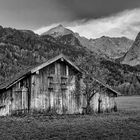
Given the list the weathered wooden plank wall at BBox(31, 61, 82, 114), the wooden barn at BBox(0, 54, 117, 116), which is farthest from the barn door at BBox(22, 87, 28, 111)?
the weathered wooden plank wall at BBox(31, 61, 82, 114)

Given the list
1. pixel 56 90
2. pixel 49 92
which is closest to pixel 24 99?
pixel 49 92

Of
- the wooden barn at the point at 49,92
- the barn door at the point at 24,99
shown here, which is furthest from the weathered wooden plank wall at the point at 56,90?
the barn door at the point at 24,99

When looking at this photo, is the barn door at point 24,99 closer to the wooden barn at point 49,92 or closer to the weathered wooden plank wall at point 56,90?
the wooden barn at point 49,92

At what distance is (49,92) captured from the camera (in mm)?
29219

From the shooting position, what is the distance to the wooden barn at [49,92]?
27.3 m

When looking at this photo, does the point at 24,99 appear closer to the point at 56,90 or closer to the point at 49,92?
the point at 49,92

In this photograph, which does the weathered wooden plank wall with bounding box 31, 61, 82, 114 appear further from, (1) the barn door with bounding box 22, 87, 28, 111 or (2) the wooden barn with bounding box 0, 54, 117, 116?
(1) the barn door with bounding box 22, 87, 28, 111

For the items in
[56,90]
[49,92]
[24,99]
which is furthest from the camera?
[56,90]

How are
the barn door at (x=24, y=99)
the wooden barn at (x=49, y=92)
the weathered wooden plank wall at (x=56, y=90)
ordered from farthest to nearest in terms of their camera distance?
the weathered wooden plank wall at (x=56, y=90), the barn door at (x=24, y=99), the wooden barn at (x=49, y=92)

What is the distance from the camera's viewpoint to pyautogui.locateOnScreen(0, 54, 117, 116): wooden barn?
2733cm

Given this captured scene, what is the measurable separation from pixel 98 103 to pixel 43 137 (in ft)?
54.8

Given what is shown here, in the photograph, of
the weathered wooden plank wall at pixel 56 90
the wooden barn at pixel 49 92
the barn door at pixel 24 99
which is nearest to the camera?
the wooden barn at pixel 49 92

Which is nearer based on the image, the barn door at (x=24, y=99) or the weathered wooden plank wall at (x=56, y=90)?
the barn door at (x=24, y=99)

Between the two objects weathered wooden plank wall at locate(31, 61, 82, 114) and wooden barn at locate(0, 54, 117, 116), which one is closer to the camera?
wooden barn at locate(0, 54, 117, 116)
